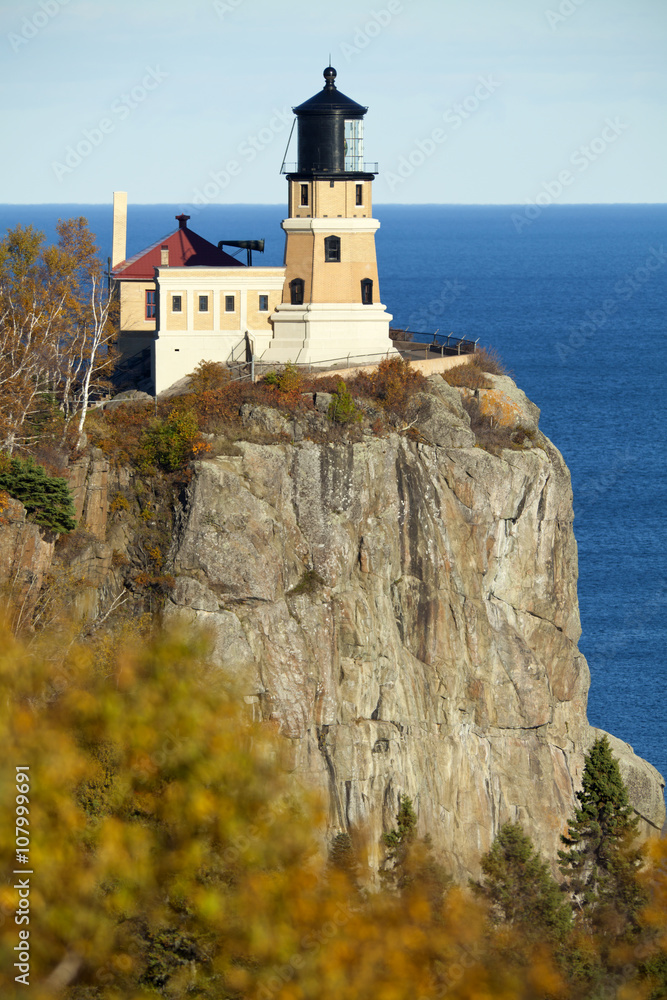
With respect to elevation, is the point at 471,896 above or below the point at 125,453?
below

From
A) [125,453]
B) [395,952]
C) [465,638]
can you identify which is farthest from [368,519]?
[395,952]

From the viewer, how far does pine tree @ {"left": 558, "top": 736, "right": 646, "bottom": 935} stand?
1916 inches

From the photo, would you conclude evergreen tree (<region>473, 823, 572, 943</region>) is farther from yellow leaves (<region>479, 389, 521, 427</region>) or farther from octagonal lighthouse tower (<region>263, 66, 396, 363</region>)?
octagonal lighthouse tower (<region>263, 66, 396, 363</region>)

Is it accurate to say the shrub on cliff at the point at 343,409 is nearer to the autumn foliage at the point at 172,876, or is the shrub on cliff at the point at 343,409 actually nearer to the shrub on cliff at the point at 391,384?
the shrub on cliff at the point at 391,384

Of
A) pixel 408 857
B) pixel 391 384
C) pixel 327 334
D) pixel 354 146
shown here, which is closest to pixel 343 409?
pixel 391 384

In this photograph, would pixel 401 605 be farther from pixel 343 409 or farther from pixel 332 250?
pixel 332 250

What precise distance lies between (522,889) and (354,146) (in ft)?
103

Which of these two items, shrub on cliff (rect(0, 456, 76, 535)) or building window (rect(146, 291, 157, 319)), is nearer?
shrub on cliff (rect(0, 456, 76, 535))

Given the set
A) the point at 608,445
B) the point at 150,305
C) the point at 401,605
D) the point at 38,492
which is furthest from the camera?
the point at 608,445

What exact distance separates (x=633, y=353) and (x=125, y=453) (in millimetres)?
117818

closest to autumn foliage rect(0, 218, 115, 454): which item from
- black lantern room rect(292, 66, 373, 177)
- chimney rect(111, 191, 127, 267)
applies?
chimney rect(111, 191, 127, 267)

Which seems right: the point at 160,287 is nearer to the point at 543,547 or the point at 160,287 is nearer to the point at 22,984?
the point at 543,547

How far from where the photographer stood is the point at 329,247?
192 ft

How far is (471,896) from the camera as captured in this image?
161 feet
